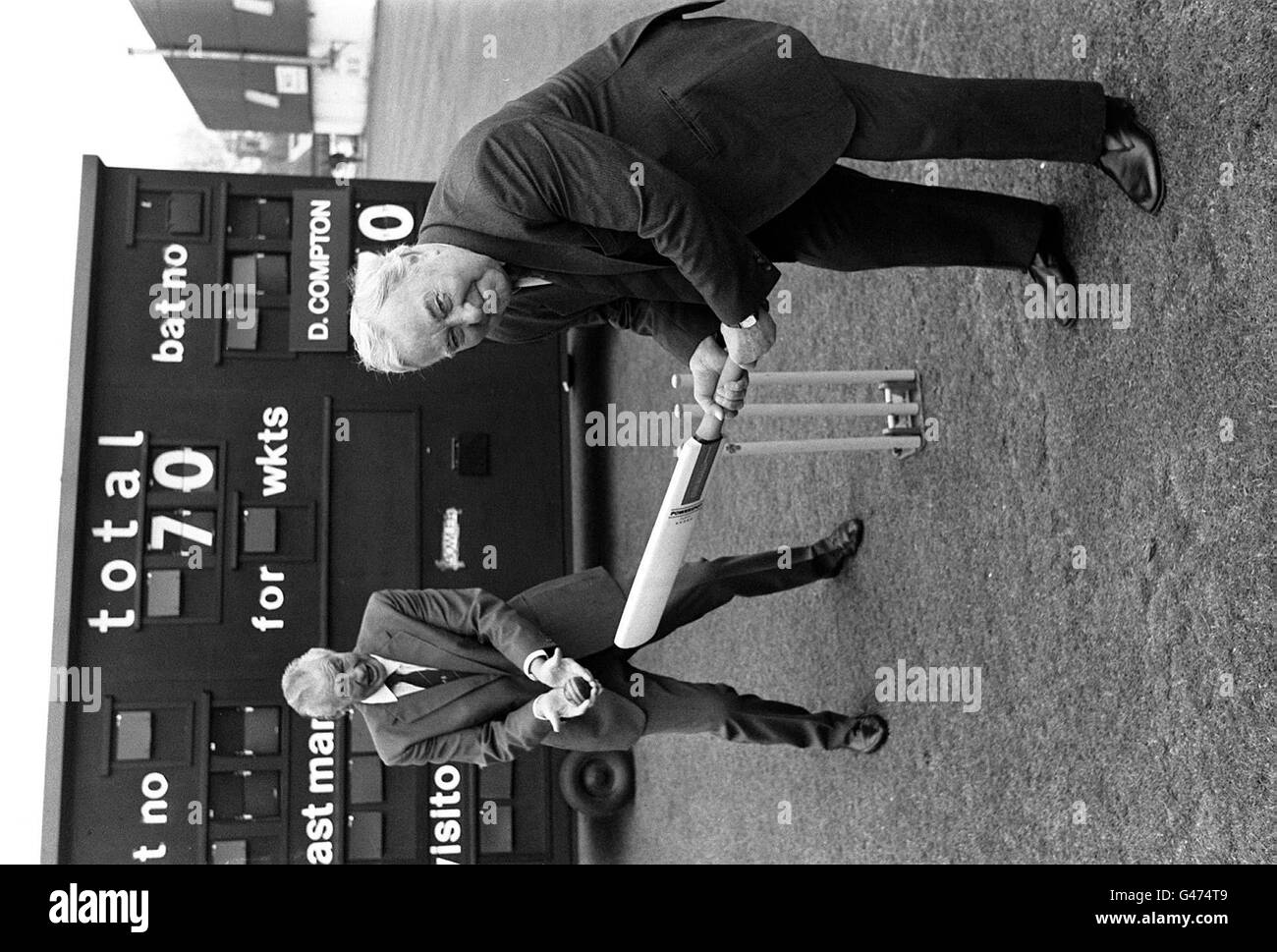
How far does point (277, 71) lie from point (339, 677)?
7354 mm

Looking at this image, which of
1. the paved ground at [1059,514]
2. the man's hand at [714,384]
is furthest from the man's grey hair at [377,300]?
the paved ground at [1059,514]

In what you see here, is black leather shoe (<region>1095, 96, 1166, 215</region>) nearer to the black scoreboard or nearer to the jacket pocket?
the jacket pocket

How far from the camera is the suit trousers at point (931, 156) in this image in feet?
10.1

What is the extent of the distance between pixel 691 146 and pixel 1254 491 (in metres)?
1.62

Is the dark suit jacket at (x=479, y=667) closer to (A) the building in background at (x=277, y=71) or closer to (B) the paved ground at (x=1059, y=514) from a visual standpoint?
(B) the paved ground at (x=1059, y=514)

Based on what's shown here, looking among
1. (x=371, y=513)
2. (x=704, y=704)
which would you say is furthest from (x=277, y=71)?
(x=704, y=704)

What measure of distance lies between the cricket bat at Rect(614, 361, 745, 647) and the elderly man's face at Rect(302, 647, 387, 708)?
954 mm

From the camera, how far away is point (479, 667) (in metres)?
4.41

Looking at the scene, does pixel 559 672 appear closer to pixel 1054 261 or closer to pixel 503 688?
pixel 503 688

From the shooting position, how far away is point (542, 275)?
3037mm

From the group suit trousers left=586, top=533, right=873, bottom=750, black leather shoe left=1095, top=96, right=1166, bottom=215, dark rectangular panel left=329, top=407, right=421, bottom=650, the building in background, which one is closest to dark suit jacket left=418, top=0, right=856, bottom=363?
black leather shoe left=1095, top=96, right=1166, bottom=215

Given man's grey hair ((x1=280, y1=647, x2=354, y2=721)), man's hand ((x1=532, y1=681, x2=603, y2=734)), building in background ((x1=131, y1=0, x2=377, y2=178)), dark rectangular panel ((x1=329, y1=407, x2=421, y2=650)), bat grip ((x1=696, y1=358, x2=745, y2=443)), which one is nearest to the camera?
bat grip ((x1=696, y1=358, x2=745, y2=443))

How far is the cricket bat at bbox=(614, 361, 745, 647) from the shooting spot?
140 inches
